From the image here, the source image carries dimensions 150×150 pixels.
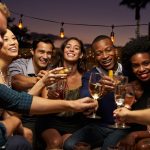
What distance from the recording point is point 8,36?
3561 mm

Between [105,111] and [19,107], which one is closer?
[19,107]

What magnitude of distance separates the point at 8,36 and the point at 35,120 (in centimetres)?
95

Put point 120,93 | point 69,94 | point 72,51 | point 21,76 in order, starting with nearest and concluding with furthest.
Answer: point 120,93
point 69,94
point 21,76
point 72,51

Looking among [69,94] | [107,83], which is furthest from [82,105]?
[69,94]

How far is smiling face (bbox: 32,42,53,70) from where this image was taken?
13.6ft

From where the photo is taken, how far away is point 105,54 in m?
3.64

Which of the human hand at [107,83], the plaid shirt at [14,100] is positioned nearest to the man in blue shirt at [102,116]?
the human hand at [107,83]

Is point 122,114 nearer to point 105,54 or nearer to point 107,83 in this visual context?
point 107,83

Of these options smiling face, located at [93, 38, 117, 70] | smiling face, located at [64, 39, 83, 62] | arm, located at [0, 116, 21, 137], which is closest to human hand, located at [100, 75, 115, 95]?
arm, located at [0, 116, 21, 137]

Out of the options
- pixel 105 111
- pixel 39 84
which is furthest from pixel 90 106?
pixel 105 111

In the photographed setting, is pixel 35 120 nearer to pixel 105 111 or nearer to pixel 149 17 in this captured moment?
pixel 105 111

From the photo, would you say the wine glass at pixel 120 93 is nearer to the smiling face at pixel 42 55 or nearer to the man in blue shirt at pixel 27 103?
the man in blue shirt at pixel 27 103

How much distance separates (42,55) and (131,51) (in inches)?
51.0

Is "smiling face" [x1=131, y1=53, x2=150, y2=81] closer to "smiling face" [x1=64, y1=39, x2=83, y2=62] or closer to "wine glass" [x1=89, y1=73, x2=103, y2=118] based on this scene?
"wine glass" [x1=89, y1=73, x2=103, y2=118]
